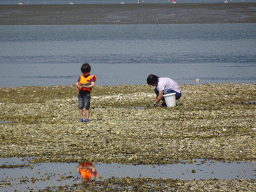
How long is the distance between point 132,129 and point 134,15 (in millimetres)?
82654

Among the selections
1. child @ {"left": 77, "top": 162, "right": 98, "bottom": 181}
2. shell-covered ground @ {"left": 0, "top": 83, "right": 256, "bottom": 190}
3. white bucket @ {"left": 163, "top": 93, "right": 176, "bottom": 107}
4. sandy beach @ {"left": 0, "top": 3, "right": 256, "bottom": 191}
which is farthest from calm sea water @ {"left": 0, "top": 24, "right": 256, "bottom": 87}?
child @ {"left": 77, "top": 162, "right": 98, "bottom": 181}

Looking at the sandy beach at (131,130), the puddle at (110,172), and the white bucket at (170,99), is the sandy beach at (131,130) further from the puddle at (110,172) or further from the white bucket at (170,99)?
the white bucket at (170,99)

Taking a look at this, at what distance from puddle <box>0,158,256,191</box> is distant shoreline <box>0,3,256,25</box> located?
78740 mm

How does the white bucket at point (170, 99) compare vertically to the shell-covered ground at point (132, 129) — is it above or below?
above

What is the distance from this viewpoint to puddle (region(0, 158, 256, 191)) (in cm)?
866

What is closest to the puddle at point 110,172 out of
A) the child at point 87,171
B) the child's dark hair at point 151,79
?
the child at point 87,171

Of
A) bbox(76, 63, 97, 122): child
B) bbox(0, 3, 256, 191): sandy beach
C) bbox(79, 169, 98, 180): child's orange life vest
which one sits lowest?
bbox(79, 169, 98, 180): child's orange life vest

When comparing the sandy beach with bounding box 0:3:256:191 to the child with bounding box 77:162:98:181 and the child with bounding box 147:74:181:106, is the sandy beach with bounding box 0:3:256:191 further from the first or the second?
the child with bounding box 147:74:181:106

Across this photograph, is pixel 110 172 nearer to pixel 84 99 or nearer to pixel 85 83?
pixel 85 83

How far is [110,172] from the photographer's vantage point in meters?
9.20

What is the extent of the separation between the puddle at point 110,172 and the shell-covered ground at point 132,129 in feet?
1.18

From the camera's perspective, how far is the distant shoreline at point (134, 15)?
90.0 m

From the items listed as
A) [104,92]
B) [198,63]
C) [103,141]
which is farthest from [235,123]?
[198,63]

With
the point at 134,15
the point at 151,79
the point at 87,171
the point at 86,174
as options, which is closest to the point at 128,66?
the point at 151,79
